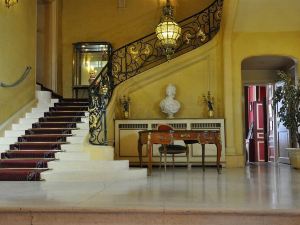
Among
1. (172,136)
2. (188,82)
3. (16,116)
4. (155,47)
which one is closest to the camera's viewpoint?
(172,136)

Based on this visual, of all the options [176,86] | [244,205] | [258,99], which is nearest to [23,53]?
[176,86]

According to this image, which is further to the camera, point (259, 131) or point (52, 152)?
point (259, 131)

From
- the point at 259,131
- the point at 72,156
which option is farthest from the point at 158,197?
the point at 259,131

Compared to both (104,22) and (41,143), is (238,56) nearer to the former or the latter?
(104,22)

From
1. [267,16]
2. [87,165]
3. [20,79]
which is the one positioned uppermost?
[267,16]

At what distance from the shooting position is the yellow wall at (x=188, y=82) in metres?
9.49

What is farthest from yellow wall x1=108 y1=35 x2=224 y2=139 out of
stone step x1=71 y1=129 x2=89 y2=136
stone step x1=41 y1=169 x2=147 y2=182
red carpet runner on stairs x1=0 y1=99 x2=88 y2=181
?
stone step x1=41 y1=169 x2=147 y2=182

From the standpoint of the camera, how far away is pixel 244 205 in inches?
136

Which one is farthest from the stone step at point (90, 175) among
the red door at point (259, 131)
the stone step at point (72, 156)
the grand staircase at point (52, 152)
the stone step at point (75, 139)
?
the red door at point (259, 131)

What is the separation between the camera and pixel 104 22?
37.7 ft

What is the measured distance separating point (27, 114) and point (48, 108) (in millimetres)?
654

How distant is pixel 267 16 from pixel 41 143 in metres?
5.39

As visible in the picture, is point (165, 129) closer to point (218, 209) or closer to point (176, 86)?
point (176, 86)

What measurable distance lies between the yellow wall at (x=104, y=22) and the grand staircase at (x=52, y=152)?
290 centimetres
